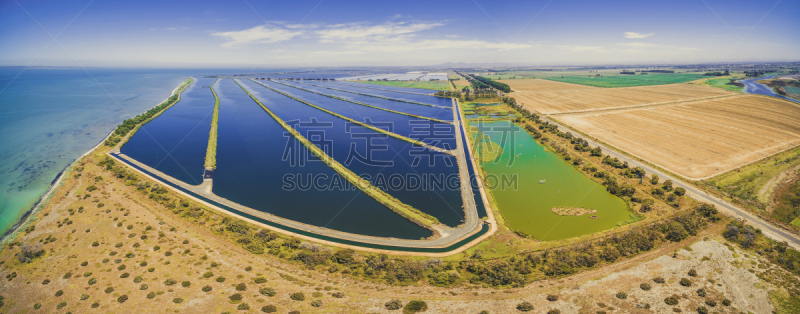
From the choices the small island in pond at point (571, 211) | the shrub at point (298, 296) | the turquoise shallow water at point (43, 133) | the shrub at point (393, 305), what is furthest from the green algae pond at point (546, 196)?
the turquoise shallow water at point (43, 133)

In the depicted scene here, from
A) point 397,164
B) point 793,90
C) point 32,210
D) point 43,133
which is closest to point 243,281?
point 397,164

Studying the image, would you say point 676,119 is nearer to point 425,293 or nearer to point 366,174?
point 366,174

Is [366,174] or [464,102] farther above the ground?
[464,102]

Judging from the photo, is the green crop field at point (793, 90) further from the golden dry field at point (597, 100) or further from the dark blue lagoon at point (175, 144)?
the dark blue lagoon at point (175, 144)

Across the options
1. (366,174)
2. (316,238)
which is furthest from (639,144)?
(316,238)

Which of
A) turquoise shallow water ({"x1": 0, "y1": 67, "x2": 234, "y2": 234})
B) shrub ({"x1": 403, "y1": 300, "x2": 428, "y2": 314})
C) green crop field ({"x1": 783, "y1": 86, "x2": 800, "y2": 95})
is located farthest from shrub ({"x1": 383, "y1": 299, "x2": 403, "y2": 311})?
green crop field ({"x1": 783, "y1": 86, "x2": 800, "y2": 95})
